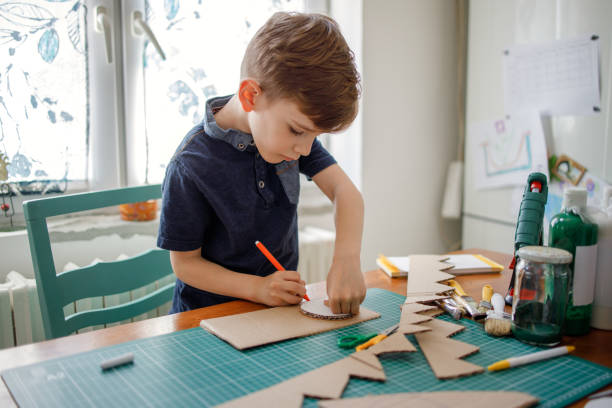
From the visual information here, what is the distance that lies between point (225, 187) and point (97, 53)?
91 cm

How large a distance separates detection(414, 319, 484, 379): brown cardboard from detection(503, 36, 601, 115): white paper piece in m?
1.15

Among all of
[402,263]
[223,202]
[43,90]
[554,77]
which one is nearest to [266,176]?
[223,202]

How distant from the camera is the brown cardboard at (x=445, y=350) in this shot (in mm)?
605

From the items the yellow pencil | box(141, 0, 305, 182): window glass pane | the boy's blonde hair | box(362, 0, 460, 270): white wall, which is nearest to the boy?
the boy's blonde hair

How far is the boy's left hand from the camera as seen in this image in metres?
0.80

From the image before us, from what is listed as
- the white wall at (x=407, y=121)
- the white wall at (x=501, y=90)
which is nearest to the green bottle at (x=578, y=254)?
the white wall at (x=501, y=90)

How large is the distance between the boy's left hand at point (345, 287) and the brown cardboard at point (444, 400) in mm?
256

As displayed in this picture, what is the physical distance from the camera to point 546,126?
1.67 meters

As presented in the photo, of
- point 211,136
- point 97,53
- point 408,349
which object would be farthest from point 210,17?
point 408,349

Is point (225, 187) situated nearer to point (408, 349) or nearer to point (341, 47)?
point (341, 47)

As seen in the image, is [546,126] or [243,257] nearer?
[243,257]

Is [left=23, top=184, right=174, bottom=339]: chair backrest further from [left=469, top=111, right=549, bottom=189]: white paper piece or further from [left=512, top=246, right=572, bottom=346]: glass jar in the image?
[left=469, top=111, right=549, bottom=189]: white paper piece

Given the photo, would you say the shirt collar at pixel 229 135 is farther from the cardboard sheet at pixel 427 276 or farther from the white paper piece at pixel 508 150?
the white paper piece at pixel 508 150

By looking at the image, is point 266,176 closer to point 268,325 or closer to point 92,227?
point 268,325
